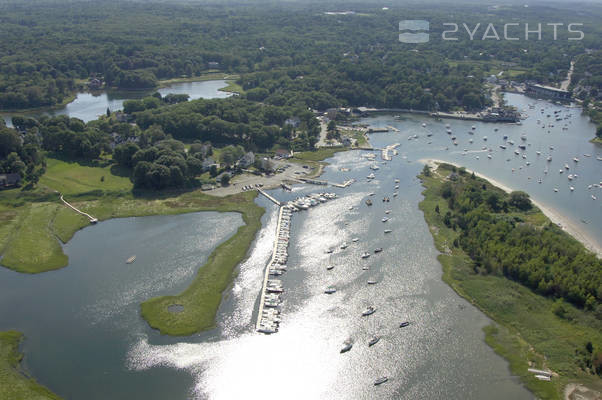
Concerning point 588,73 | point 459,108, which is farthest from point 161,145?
point 588,73

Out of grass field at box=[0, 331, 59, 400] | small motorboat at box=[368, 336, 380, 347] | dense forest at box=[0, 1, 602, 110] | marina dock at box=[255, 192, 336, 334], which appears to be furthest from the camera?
dense forest at box=[0, 1, 602, 110]

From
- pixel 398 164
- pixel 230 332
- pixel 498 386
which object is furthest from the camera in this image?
pixel 398 164

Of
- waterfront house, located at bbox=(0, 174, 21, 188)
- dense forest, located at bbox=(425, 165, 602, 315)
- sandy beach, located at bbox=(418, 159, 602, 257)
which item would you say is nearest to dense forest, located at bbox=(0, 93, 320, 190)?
waterfront house, located at bbox=(0, 174, 21, 188)

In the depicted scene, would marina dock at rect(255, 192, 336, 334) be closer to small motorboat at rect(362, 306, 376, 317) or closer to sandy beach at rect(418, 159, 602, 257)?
small motorboat at rect(362, 306, 376, 317)

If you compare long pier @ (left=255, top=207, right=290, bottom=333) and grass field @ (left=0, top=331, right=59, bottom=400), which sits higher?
long pier @ (left=255, top=207, right=290, bottom=333)

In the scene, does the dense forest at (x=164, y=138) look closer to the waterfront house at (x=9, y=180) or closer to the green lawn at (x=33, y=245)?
the waterfront house at (x=9, y=180)

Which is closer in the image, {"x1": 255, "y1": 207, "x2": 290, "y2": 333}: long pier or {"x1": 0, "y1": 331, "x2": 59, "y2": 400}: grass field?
{"x1": 0, "y1": 331, "x2": 59, "y2": 400}: grass field

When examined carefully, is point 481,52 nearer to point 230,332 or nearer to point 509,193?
point 509,193
